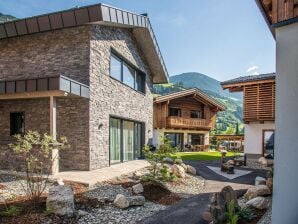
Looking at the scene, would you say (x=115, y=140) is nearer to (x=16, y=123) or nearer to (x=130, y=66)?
(x=16, y=123)

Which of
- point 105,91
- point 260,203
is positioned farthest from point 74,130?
point 260,203

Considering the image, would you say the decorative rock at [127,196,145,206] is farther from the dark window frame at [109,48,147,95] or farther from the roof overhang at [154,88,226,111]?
the roof overhang at [154,88,226,111]

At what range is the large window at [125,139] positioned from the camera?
12.3 meters

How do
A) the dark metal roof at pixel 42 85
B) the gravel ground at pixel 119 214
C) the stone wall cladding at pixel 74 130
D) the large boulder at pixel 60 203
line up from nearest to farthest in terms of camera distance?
the large boulder at pixel 60 203 → the gravel ground at pixel 119 214 → the dark metal roof at pixel 42 85 → the stone wall cladding at pixel 74 130

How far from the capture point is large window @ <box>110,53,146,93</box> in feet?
41.4

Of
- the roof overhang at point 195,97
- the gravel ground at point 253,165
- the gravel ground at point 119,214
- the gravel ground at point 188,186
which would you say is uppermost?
the roof overhang at point 195,97

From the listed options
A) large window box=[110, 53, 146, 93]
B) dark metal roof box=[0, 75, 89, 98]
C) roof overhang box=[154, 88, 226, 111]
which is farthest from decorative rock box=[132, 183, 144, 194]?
roof overhang box=[154, 88, 226, 111]

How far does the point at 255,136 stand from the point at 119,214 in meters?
12.7

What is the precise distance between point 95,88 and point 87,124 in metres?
1.56

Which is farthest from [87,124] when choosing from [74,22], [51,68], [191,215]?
[191,215]

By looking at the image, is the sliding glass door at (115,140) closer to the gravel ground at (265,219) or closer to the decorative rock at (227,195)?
the decorative rock at (227,195)

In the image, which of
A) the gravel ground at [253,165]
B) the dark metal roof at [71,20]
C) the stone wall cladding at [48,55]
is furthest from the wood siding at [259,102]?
the stone wall cladding at [48,55]

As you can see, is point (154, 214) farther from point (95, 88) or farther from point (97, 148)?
point (95, 88)

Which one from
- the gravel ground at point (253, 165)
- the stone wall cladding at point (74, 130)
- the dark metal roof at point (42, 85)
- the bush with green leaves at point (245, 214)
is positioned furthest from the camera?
the gravel ground at point (253, 165)
